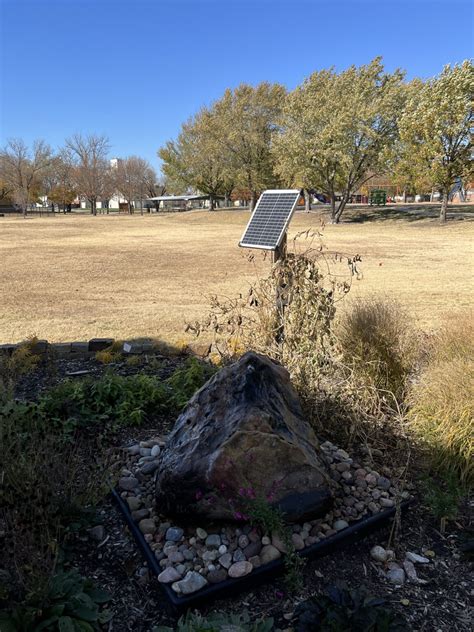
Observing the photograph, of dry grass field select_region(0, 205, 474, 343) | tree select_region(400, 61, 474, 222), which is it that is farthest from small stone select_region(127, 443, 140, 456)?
tree select_region(400, 61, 474, 222)

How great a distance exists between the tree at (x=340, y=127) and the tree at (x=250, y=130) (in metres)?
6.06

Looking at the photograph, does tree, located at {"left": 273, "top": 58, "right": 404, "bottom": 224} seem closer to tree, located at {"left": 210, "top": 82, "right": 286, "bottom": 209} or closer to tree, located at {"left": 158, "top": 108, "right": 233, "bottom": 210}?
tree, located at {"left": 210, "top": 82, "right": 286, "bottom": 209}

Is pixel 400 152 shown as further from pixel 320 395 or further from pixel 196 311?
pixel 320 395

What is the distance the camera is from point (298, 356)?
335 centimetres

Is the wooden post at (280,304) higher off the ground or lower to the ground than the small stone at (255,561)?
higher

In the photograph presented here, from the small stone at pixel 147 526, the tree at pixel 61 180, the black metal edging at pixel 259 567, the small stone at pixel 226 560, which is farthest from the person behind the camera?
the tree at pixel 61 180

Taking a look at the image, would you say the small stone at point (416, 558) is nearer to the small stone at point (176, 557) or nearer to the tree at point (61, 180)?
the small stone at point (176, 557)

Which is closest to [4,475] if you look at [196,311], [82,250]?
[196,311]

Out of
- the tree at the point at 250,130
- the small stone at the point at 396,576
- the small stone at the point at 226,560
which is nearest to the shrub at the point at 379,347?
the small stone at the point at 396,576

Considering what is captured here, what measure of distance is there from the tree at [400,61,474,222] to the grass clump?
80.5 ft

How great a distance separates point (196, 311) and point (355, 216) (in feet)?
97.9

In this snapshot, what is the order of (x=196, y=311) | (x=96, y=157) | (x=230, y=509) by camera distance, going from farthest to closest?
(x=96, y=157) → (x=196, y=311) → (x=230, y=509)

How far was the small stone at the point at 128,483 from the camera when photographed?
247 cm

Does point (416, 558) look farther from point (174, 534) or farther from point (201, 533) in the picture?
point (174, 534)
